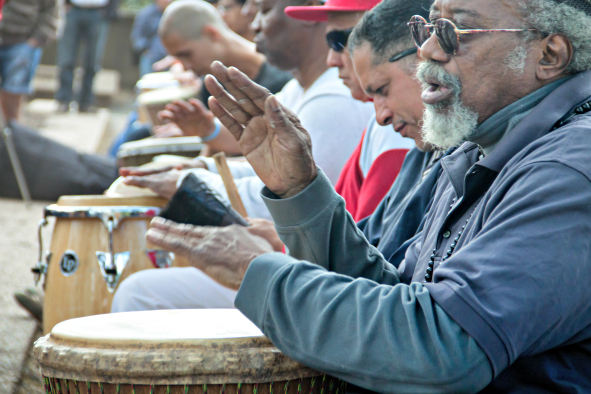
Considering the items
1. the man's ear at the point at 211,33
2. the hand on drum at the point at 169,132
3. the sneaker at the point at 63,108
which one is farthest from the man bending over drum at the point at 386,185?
the sneaker at the point at 63,108

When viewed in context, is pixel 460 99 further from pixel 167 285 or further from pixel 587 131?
pixel 167 285

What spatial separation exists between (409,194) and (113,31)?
14576mm

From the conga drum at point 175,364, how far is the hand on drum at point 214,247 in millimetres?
185

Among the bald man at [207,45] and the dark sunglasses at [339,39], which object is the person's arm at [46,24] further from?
the dark sunglasses at [339,39]

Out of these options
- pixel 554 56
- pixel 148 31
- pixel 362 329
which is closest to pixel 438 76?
pixel 554 56

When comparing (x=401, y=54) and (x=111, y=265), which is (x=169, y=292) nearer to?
(x=111, y=265)

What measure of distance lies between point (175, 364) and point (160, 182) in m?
1.73

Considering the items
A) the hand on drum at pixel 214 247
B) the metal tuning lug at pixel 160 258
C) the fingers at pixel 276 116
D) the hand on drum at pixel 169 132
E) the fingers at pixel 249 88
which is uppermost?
Answer: the fingers at pixel 249 88

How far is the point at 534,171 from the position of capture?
1254 mm

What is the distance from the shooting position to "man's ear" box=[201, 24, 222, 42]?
499 cm

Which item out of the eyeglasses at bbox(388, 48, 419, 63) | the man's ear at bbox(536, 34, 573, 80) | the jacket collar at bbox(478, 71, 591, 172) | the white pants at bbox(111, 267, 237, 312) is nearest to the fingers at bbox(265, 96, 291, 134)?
the jacket collar at bbox(478, 71, 591, 172)

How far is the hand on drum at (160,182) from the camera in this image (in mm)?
3004

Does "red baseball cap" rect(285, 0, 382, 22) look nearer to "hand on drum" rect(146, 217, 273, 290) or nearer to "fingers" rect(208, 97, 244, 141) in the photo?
"fingers" rect(208, 97, 244, 141)

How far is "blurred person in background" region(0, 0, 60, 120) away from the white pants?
537 centimetres
